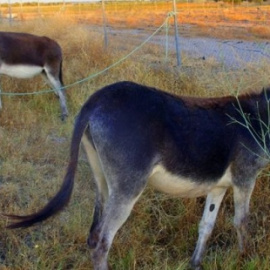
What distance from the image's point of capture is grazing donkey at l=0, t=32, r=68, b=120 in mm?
8227

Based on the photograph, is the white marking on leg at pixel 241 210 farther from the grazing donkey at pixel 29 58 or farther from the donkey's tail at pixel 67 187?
the grazing donkey at pixel 29 58

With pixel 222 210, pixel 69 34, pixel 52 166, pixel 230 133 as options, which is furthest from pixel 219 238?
pixel 69 34

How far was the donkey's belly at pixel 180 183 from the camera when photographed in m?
3.20

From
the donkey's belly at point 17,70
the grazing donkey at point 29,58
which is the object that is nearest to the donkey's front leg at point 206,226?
the grazing donkey at point 29,58

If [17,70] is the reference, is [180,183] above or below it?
above

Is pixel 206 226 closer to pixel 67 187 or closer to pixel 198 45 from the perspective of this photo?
pixel 67 187

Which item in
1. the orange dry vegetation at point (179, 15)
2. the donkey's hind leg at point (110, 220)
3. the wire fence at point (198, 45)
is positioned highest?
the donkey's hind leg at point (110, 220)

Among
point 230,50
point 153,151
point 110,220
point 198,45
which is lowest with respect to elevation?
point 198,45

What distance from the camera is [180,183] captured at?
327cm

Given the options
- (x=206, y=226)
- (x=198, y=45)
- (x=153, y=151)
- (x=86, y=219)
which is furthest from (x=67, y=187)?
(x=198, y=45)

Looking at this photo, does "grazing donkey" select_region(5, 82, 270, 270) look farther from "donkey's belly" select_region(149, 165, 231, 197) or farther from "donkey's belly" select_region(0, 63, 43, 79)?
"donkey's belly" select_region(0, 63, 43, 79)

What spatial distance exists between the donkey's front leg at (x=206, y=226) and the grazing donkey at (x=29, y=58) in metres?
4.89

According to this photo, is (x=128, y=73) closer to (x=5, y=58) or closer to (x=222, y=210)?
(x=5, y=58)

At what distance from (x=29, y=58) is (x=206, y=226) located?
5507 mm
